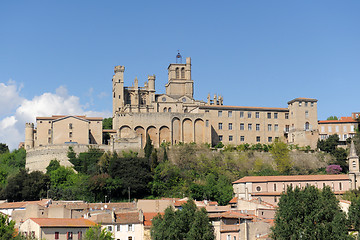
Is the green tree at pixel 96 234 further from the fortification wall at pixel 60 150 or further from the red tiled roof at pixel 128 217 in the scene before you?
the fortification wall at pixel 60 150

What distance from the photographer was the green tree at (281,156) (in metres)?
83.5

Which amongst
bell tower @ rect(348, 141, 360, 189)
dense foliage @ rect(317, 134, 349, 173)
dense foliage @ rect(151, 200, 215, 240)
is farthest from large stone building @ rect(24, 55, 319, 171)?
dense foliage @ rect(151, 200, 215, 240)

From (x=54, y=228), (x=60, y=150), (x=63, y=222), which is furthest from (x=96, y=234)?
(x=60, y=150)

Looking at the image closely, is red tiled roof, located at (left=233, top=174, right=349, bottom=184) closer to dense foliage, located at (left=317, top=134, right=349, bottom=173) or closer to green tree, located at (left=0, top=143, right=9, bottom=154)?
dense foliage, located at (left=317, top=134, right=349, bottom=173)

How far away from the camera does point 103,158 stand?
79375mm

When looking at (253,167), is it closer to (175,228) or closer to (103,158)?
(103,158)

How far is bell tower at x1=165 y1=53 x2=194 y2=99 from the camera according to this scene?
102 metres

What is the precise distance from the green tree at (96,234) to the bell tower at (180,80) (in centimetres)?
5189

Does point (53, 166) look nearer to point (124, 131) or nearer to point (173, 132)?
point (124, 131)

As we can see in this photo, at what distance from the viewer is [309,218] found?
158 feet

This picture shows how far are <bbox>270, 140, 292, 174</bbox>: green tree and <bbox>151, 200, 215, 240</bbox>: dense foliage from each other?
1359 inches

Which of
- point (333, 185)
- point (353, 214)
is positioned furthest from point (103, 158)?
point (353, 214)

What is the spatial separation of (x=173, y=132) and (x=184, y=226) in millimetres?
41201

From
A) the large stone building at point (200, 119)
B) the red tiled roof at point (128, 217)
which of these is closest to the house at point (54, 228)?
the red tiled roof at point (128, 217)
